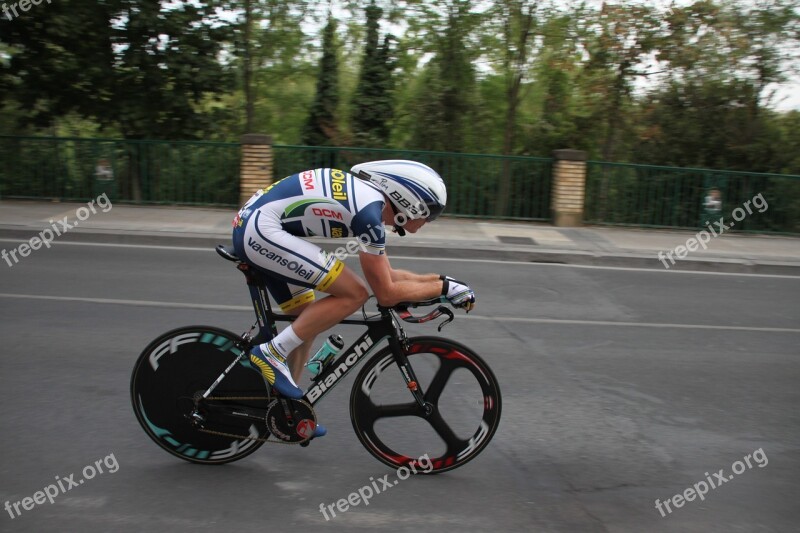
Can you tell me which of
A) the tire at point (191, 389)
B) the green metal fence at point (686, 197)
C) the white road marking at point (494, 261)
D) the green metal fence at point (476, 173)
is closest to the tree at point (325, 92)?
the green metal fence at point (476, 173)

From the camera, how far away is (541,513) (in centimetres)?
385

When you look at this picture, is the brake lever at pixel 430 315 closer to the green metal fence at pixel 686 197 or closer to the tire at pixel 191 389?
the tire at pixel 191 389

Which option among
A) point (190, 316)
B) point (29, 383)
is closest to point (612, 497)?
point (29, 383)

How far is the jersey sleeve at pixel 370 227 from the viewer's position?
3609 mm

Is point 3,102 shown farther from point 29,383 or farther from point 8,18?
point 29,383

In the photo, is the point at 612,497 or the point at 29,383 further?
the point at 29,383

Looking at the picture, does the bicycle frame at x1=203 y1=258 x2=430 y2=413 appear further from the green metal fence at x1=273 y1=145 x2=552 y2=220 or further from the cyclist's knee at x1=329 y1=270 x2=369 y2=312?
the green metal fence at x1=273 y1=145 x2=552 y2=220

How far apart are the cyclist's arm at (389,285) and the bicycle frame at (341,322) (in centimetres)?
16

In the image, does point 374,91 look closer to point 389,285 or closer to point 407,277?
point 407,277

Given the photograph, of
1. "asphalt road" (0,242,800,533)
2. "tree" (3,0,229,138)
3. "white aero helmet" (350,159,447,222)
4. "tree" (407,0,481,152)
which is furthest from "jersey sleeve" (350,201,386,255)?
"tree" (407,0,481,152)

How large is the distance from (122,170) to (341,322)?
40.6 ft

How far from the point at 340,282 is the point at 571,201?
39.3 ft

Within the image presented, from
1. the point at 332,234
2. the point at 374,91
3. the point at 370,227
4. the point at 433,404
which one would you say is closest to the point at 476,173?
the point at 374,91

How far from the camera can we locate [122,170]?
15.0 m
